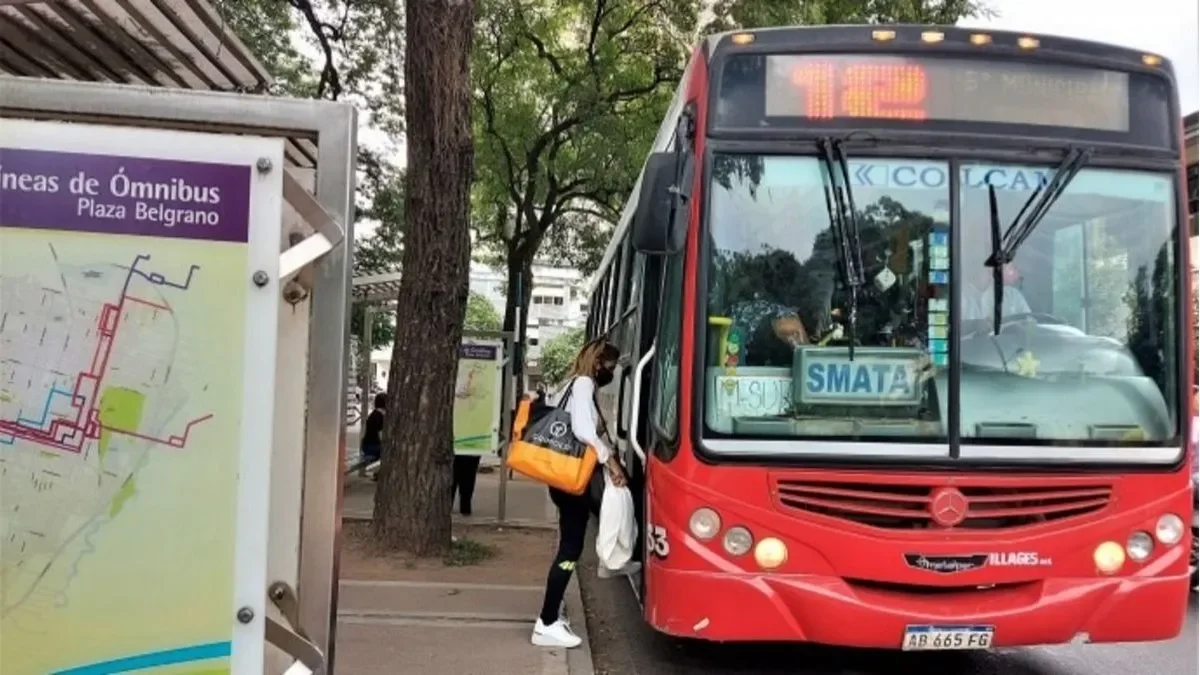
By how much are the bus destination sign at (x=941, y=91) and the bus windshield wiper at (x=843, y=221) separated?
206 millimetres

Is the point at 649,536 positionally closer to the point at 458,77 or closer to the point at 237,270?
the point at 237,270

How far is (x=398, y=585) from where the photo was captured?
23.8 feet

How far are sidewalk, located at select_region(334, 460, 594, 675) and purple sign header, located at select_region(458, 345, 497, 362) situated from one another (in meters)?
2.52

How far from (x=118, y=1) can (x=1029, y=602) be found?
6.02 m

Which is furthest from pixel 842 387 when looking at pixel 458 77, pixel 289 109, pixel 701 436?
pixel 458 77

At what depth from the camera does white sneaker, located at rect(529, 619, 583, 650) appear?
234 inches

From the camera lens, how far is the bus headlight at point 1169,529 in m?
4.87

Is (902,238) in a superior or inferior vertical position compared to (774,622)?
superior

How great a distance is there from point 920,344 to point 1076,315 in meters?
0.81

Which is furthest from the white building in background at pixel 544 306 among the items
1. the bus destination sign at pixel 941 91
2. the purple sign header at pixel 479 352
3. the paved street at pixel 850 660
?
the bus destination sign at pixel 941 91

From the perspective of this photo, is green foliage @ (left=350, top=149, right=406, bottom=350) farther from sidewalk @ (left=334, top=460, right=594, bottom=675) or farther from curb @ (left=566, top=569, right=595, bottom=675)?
curb @ (left=566, top=569, right=595, bottom=675)

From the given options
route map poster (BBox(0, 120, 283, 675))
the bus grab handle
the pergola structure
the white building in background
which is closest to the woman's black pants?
the bus grab handle

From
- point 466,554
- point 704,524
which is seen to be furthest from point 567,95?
point 704,524

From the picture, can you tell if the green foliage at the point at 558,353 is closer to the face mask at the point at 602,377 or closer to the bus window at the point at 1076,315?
the face mask at the point at 602,377
